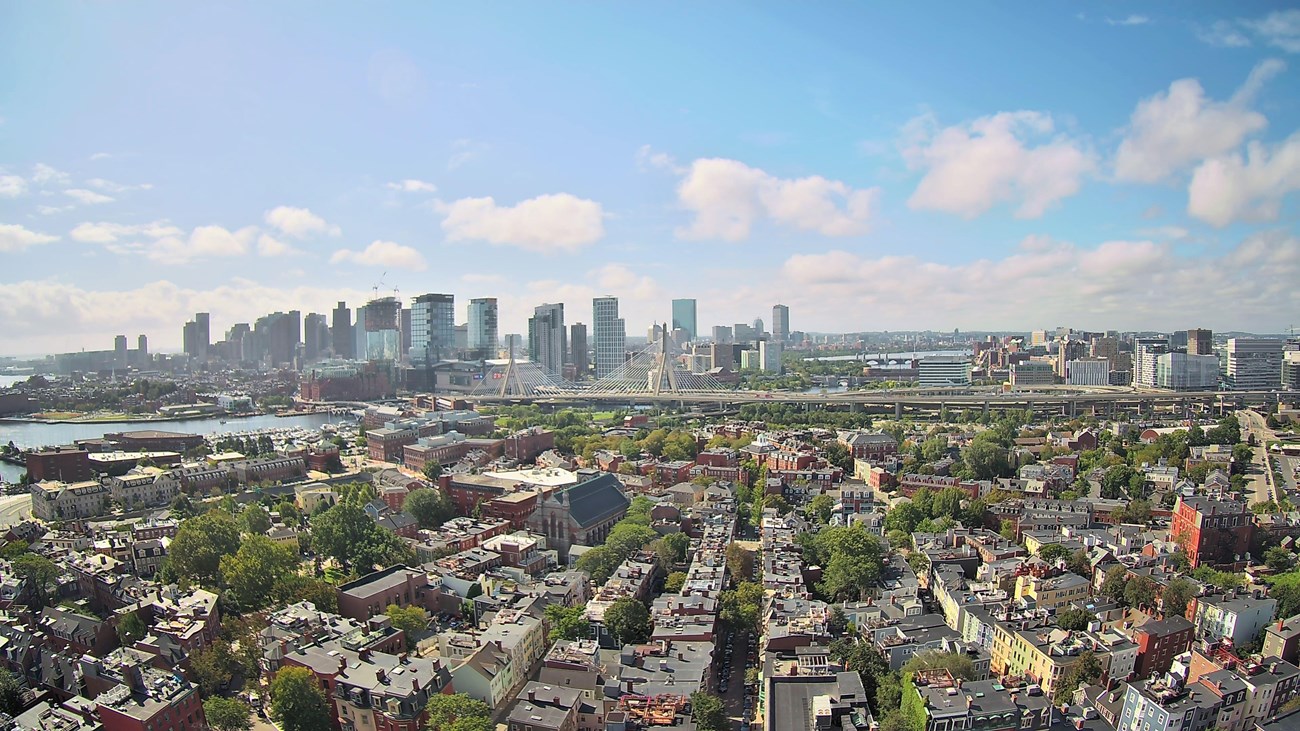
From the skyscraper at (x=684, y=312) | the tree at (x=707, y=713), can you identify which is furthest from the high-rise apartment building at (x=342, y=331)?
the tree at (x=707, y=713)

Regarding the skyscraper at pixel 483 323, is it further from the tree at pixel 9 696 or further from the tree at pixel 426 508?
the tree at pixel 9 696

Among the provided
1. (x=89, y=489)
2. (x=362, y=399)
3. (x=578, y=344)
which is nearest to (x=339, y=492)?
(x=89, y=489)

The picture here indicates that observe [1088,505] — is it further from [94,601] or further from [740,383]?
[740,383]

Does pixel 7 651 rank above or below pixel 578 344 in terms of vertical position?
below

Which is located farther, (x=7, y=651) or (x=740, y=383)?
(x=740, y=383)

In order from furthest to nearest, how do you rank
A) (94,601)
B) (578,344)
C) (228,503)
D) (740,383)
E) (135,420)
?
(578,344) < (740,383) < (135,420) < (228,503) < (94,601)

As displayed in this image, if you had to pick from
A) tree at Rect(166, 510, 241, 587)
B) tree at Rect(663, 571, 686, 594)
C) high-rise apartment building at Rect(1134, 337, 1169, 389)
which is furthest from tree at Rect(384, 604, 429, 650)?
high-rise apartment building at Rect(1134, 337, 1169, 389)

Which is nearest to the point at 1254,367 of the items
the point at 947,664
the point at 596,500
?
the point at 596,500

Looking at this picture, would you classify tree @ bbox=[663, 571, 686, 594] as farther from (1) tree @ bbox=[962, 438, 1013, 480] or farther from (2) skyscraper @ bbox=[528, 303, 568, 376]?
(2) skyscraper @ bbox=[528, 303, 568, 376]
